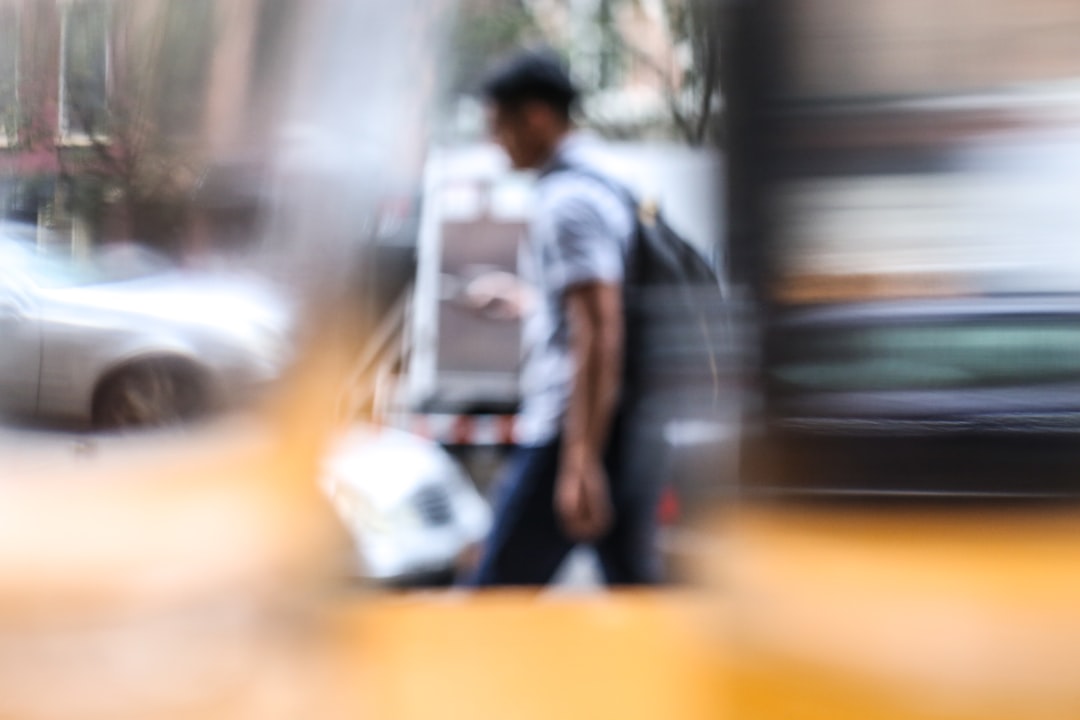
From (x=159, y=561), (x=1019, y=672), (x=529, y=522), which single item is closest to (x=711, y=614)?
(x=1019, y=672)

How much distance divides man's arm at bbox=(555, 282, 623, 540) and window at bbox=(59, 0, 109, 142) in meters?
1.21

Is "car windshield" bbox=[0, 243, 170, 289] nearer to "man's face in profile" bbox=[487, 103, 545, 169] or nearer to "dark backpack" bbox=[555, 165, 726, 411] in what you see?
"dark backpack" bbox=[555, 165, 726, 411]

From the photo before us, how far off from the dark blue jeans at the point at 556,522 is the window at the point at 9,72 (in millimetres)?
1441

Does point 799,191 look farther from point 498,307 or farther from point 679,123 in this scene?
point 498,307

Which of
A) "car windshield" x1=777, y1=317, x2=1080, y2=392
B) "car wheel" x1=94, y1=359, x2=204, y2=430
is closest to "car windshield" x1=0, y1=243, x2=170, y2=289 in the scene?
"car wheel" x1=94, y1=359, x2=204, y2=430

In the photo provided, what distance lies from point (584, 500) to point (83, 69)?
1.40m

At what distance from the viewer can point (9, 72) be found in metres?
1.75

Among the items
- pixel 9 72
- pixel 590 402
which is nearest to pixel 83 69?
pixel 9 72

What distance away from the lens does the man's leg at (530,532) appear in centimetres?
293

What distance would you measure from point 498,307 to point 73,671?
2070 millimetres

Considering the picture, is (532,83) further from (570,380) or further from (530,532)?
(530,532)

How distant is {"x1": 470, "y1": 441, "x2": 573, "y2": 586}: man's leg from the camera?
2926 mm

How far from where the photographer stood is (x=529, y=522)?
2.95 m

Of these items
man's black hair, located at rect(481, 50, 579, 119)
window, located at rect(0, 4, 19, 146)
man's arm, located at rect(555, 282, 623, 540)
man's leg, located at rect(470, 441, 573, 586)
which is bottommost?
man's leg, located at rect(470, 441, 573, 586)
